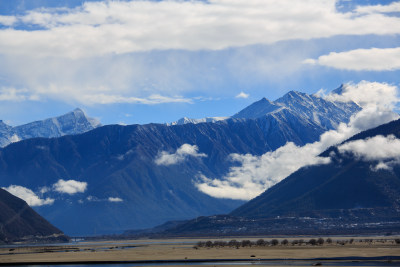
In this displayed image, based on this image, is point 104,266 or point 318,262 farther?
point 104,266

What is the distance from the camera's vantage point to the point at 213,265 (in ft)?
595

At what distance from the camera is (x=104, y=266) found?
194 m

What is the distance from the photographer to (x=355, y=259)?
611ft

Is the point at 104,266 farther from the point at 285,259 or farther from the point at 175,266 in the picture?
the point at 285,259

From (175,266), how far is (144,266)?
368 inches

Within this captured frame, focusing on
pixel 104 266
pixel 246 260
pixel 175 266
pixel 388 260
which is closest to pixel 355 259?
pixel 388 260

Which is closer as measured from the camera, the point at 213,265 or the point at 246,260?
the point at 213,265

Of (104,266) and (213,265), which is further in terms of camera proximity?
(104,266)

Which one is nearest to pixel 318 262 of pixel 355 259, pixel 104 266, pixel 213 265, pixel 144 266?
pixel 355 259

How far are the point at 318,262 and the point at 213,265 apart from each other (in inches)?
1104

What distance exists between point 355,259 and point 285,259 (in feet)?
66.6

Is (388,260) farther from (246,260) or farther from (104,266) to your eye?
(104,266)

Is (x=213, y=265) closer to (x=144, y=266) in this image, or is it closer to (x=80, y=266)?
(x=144, y=266)

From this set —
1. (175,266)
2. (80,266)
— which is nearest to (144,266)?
(175,266)
